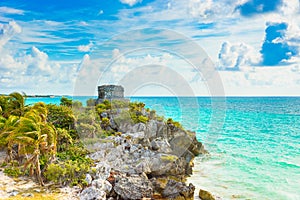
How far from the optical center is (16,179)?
12.8m

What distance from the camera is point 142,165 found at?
53.3 feet

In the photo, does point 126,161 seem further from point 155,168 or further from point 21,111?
point 21,111

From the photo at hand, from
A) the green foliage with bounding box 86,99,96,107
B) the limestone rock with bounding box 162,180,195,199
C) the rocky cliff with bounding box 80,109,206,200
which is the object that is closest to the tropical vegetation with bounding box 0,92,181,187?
the rocky cliff with bounding box 80,109,206,200

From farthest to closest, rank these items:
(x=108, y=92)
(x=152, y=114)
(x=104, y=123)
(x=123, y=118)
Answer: (x=108, y=92)
(x=152, y=114)
(x=123, y=118)
(x=104, y=123)

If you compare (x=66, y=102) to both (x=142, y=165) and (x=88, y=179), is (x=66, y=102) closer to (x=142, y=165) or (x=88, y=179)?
(x=142, y=165)

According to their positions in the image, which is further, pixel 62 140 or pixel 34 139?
pixel 62 140

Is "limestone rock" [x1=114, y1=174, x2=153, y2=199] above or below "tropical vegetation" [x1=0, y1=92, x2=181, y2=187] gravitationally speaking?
below

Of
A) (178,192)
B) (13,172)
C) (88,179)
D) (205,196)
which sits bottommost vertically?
(205,196)

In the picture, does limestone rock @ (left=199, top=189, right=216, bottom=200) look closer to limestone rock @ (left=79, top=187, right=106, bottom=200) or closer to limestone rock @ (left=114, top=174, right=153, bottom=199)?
limestone rock @ (left=114, top=174, right=153, bottom=199)

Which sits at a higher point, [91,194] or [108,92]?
[108,92]

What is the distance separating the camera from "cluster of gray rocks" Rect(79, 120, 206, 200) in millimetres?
12750

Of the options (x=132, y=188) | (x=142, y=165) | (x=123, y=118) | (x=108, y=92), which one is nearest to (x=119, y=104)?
(x=108, y=92)

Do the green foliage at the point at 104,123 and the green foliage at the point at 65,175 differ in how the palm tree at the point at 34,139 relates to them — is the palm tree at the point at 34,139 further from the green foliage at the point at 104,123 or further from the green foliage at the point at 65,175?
the green foliage at the point at 104,123

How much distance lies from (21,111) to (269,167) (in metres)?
20.9
